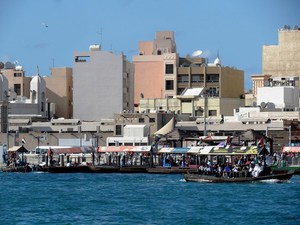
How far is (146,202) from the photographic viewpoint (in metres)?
97.0

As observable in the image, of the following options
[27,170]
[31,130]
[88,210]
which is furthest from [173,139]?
[88,210]

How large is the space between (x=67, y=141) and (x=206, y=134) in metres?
19.8

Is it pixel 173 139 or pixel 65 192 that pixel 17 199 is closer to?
pixel 65 192

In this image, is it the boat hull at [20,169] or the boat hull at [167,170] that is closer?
the boat hull at [167,170]

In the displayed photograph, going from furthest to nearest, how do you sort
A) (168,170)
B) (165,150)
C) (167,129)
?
(167,129)
(165,150)
(168,170)

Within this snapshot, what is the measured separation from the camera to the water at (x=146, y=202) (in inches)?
3319

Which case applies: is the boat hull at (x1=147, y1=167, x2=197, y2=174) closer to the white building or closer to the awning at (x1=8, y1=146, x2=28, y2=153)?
the awning at (x1=8, y1=146, x2=28, y2=153)

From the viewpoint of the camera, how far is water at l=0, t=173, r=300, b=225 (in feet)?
277

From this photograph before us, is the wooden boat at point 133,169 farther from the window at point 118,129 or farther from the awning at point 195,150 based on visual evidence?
the window at point 118,129

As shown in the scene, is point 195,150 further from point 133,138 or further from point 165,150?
point 133,138

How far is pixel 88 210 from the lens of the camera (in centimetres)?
9044

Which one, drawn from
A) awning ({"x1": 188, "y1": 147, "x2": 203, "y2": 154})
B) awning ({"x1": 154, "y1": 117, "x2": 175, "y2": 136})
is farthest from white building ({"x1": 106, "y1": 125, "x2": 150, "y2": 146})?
awning ({"x1": 188, "y1": 147, "x2": 203, "y2": 154})

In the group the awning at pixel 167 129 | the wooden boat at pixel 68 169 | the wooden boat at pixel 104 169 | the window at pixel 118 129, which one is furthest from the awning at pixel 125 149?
the window at pixel 118 129

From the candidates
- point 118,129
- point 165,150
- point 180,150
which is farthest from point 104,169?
point 118,129
